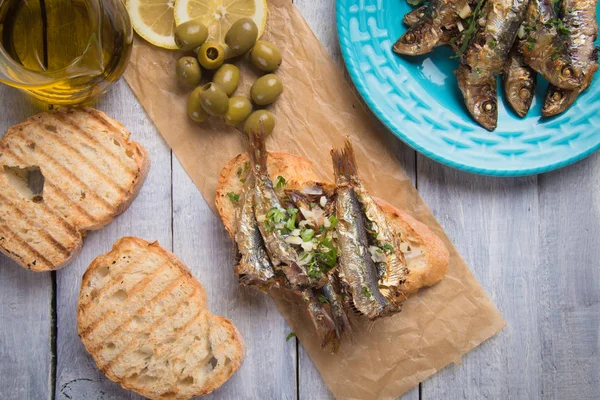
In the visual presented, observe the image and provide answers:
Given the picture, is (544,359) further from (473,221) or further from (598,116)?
(598,116)

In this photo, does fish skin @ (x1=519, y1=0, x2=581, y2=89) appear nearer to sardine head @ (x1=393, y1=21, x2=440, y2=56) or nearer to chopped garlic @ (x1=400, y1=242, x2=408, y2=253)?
sardine head @ (x1=393, y1=21, x2=440, y2=56)

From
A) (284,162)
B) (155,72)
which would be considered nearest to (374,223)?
(284,162)

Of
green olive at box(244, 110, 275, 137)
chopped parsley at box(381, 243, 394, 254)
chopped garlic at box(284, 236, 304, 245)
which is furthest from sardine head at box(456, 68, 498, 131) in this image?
chopped garlic at box(284, 236, 304, 245)

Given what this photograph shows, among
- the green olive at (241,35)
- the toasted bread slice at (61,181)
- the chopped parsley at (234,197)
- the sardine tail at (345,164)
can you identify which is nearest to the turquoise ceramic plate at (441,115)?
the sardine tail at (345,164)

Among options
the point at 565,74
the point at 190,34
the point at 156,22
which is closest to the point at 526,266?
the point at 565,74

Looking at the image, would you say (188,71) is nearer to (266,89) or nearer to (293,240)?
(266,89)

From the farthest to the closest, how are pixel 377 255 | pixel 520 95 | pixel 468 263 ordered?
pixel 468 263
pixel 520 95
pixel 377 255
